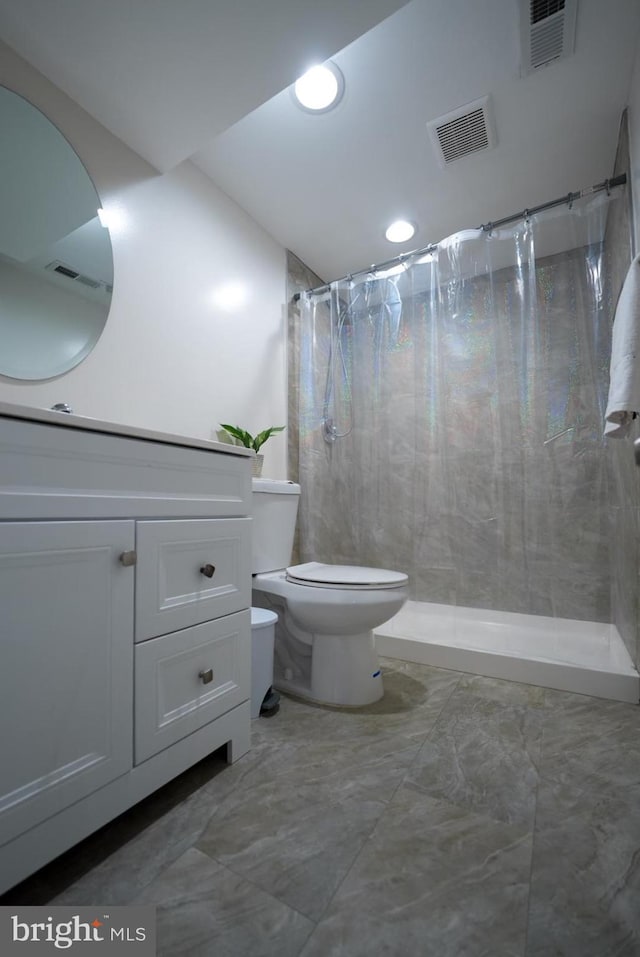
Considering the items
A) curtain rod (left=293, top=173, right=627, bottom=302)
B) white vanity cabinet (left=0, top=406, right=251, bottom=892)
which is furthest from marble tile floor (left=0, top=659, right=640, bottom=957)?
curtain rod (left=293, top=173, right=627, bottom=302)

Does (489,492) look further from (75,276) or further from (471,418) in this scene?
(75,276)

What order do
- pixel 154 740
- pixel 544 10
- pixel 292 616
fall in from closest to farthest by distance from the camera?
1. pixel 154 740
2. pixel 544 10
3. pixel 292 616

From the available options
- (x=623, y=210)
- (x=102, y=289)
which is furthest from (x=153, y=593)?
(x=623, y=210)

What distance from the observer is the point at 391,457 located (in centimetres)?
218

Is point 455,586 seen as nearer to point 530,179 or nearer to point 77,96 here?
point 530,179

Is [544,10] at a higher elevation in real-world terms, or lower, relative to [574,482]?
higher

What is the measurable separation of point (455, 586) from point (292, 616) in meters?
0.87

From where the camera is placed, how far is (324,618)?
4.54 ft

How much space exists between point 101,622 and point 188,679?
27 cm

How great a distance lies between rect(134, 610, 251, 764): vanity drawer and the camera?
83cm

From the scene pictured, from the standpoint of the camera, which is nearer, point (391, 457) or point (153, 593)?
point (153, 593)

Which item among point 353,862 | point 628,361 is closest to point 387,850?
point 353,862

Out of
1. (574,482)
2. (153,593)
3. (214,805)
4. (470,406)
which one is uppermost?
(470,406)

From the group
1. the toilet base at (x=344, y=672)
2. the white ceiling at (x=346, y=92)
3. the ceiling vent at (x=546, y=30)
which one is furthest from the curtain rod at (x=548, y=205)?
the toilet base at (x=344, y=672)
